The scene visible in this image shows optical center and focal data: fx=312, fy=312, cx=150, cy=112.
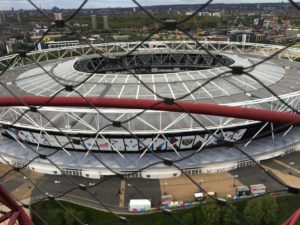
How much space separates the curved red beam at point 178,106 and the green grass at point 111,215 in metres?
4.75

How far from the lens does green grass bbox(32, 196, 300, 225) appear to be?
6293 mm

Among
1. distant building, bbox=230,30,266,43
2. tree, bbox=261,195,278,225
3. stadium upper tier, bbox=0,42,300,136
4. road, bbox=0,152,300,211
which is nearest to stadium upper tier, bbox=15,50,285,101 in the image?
stadium upper tier, bbox=0,42,300,136

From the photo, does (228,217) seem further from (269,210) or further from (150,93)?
(150,93)

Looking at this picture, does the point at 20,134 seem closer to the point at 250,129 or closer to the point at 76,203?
the point at 76,203

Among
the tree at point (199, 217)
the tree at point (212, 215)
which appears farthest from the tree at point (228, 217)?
the tree at point (199, 217)

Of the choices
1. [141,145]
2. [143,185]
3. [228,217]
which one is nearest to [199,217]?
[228,217]

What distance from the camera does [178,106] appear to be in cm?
170

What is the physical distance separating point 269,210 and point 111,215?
3.22 metres

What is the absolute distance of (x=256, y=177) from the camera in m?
7.67

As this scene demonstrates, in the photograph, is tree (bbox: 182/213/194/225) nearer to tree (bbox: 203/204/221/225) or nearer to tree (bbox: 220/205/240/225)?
tree (bbox: 203/204/221/225)

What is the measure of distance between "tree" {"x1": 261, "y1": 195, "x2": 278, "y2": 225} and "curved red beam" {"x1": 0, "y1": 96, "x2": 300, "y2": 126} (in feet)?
17.1

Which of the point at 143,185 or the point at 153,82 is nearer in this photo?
the point at 143,185

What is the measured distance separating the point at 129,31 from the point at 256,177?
85.7 feet

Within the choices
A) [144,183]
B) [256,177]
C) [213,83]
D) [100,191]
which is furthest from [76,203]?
[213,83]
